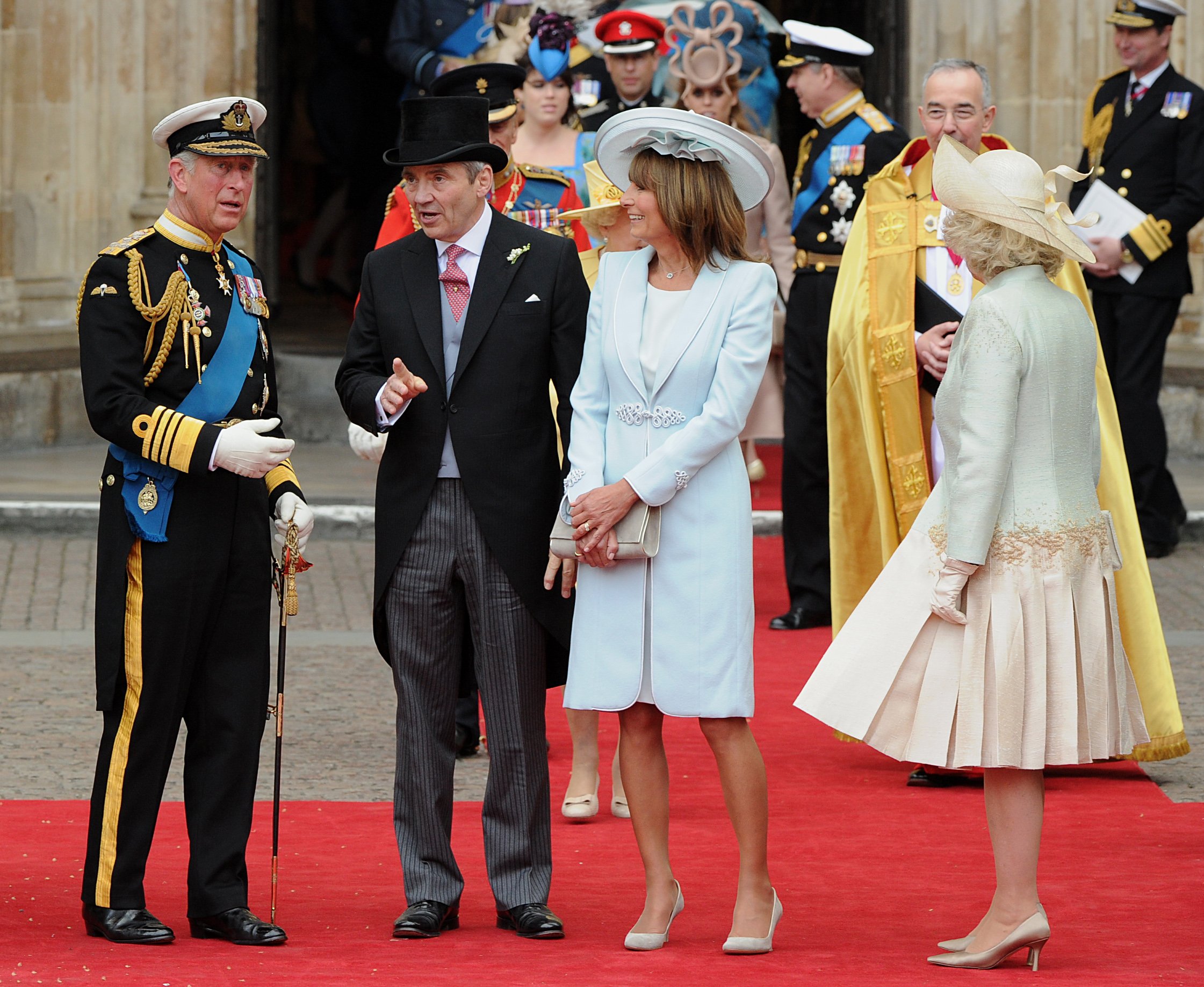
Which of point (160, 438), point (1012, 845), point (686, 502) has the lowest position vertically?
point (1012, 845)

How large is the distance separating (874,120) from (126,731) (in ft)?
14.0

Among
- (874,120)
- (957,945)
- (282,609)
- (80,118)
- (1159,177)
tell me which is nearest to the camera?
(957,945)

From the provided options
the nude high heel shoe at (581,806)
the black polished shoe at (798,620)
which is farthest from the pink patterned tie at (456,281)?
the black polished shoe at (798,620)

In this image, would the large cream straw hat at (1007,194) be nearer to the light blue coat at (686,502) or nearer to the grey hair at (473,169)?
the light blue coat at (686,502)

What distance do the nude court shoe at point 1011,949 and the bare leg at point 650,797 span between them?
1.88 ft

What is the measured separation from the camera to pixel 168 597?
444 cm

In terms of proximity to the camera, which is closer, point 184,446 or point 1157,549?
point 184,446

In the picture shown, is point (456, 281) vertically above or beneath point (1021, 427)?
above

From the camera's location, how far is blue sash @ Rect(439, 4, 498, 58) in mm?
12570

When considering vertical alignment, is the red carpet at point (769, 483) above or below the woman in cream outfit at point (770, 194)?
below

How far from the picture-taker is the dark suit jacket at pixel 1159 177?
30.3 ft

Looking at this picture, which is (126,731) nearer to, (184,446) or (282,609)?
(282,609)

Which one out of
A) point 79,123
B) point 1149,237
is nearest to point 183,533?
point 1149,237

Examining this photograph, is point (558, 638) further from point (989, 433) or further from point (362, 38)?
point (362, 38)
